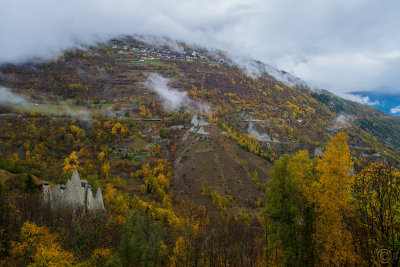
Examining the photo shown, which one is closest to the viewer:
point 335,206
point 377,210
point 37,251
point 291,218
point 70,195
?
point 377,210

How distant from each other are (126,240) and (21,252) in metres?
10.4

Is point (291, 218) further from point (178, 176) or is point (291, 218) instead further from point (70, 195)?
point (178, 176)

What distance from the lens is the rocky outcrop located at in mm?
33000

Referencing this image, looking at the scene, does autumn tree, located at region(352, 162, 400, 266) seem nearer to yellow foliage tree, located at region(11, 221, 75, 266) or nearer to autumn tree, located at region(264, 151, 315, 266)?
autumn tree, located at region(264, 151, 315, 266)

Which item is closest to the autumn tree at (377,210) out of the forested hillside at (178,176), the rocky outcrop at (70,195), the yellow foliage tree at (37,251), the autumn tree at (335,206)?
the forested hillside at (178,176)

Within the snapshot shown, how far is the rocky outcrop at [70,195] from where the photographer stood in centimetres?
3300

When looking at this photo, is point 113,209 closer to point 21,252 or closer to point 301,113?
point 21,252

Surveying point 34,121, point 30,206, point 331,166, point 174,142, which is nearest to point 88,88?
point 34,121

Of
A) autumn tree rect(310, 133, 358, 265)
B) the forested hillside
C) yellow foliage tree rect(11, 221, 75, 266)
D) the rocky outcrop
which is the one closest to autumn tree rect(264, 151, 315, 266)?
the forested hillside

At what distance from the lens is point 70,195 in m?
34.8

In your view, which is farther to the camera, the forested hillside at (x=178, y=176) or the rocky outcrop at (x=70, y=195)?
the rocky outcrop at (x=70, y=195)

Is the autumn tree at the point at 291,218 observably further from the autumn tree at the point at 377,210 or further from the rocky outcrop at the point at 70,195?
the rocky outcrop at the point at 70,195

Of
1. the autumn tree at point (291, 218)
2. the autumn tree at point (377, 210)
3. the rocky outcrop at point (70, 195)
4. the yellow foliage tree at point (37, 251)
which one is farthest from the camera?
the rocky outcrop at point (70, 195)

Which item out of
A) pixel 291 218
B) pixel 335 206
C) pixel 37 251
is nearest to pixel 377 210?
pixel 335 206
